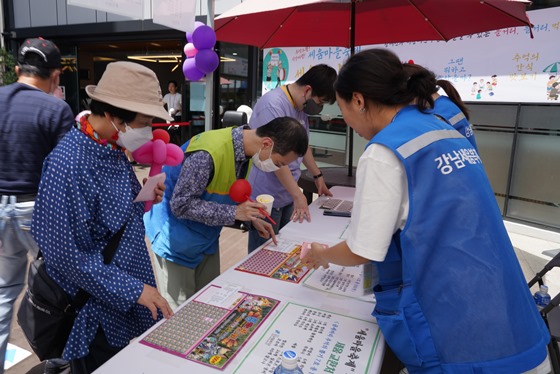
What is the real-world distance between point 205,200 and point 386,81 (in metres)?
1.01

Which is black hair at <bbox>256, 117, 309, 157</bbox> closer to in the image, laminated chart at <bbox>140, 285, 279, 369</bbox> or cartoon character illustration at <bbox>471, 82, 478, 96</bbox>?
laminated chart at <bbox>140, 285, 279, 369</bbox>

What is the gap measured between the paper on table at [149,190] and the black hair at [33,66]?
1076mm

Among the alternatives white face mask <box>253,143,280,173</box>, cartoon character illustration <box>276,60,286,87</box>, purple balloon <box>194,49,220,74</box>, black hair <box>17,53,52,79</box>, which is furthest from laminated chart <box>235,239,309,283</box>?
cartoon character illustration <box>276,60,286,87</box>

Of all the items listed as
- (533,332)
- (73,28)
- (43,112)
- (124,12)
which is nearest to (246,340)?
(533,332)

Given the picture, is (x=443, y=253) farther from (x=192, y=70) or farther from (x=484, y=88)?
(x=484, y=88)

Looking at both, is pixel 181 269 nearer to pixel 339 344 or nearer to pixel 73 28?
pixel 339 344

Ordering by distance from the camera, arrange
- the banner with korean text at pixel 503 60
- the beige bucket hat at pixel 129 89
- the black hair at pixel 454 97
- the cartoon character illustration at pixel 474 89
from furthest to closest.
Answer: the cartoon character illustration at pixel 474 89
the banner with korean text at pixel 503 60
the black hair at pixel 454 97
the beige bucket hat at pixel 129 89

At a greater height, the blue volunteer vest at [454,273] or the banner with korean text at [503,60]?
the banner with korean text at [503,60]

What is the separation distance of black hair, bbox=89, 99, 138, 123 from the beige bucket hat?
0.04 meters

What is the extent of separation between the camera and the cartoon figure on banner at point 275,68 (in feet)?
20.4

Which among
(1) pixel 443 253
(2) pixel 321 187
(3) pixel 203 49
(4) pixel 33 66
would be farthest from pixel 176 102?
(1) pixel 443 253

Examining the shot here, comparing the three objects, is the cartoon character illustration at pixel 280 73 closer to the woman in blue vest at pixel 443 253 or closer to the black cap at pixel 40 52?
the black cap at pixel 40 52

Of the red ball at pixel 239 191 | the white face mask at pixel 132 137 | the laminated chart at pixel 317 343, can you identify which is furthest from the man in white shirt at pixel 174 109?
the laminated chart at pixel 317 343

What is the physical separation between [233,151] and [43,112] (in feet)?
3.34
